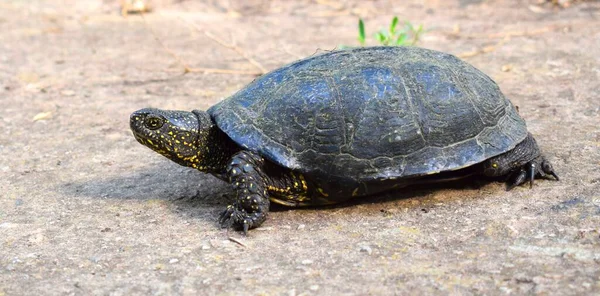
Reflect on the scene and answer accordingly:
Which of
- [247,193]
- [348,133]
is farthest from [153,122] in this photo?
[348,133]

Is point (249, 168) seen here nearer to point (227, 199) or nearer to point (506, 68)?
point (227, 199)

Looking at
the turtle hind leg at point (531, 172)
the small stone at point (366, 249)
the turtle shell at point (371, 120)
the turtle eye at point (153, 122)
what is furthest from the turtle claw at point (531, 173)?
the turtle eye at point (153, 122)

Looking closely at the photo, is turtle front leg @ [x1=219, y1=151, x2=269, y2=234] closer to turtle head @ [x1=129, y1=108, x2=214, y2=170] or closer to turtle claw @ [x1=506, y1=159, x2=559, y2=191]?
turtle head @ [x1=129, y1=108, x2=214, y2=170]

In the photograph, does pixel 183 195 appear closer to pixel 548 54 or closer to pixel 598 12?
pixel 548 54

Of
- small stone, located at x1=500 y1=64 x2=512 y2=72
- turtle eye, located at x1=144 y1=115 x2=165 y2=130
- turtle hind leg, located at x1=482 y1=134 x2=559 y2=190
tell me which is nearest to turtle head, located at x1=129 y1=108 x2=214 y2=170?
turtle eye, located at x1=144 y1=115 x2=165 y2=130

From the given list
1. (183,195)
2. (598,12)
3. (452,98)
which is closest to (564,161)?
(452,98)

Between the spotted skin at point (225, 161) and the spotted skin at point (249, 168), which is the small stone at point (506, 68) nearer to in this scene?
the spotted skin at point (249, 168)

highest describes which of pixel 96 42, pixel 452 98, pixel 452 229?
pixel 452 98

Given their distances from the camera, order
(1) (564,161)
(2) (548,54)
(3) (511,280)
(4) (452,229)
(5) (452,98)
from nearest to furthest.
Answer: (3) (511,280) → (4) (452,229) → (5) (452,98) → (1) (564,161) → (2) (548,54)
